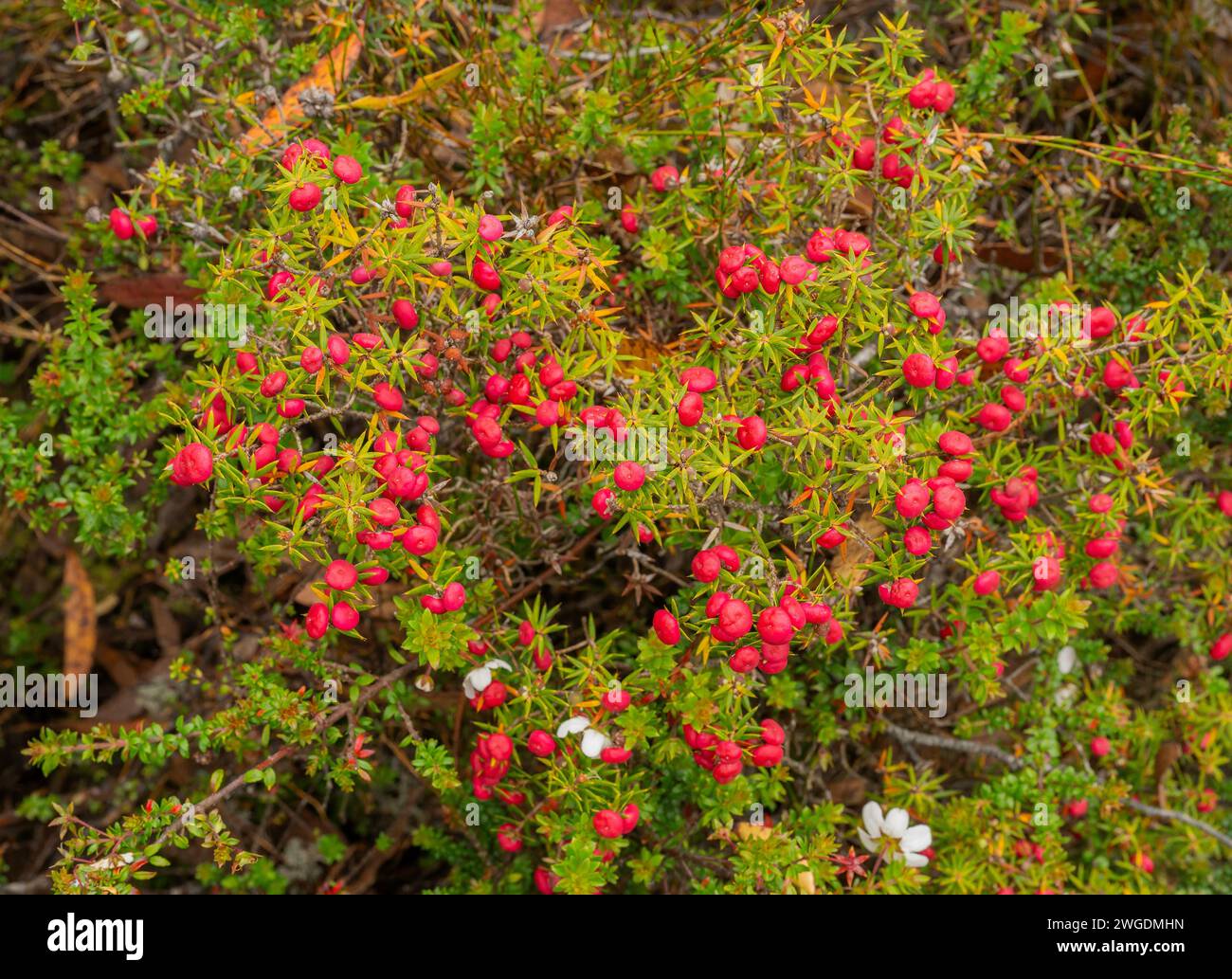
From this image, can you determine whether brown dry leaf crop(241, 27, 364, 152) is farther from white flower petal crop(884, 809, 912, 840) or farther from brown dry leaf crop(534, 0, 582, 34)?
white flower petal crop(884, 809, 912, 840)

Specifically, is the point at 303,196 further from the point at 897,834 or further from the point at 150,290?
the point at 897,834

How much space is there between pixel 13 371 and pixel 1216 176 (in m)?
4.93

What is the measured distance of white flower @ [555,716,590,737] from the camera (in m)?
3.09

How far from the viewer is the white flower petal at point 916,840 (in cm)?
343

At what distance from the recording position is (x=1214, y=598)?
394 cm

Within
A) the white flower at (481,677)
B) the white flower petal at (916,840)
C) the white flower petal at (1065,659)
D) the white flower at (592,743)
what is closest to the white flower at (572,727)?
the white flower at (592,743)

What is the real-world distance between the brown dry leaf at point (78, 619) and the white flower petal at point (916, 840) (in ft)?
11.3

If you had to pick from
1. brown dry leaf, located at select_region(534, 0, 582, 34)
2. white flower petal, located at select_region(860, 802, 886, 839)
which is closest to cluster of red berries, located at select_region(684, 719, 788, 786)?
white flower petal, located at select_region(860, 802, 886, 839)

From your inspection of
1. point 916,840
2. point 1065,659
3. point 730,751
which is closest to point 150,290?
point 730,751

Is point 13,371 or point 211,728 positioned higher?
point 13,371

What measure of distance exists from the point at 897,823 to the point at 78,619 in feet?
11.4

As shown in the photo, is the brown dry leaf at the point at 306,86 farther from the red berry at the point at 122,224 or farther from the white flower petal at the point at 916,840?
the white flower petal at the point at 916,840
